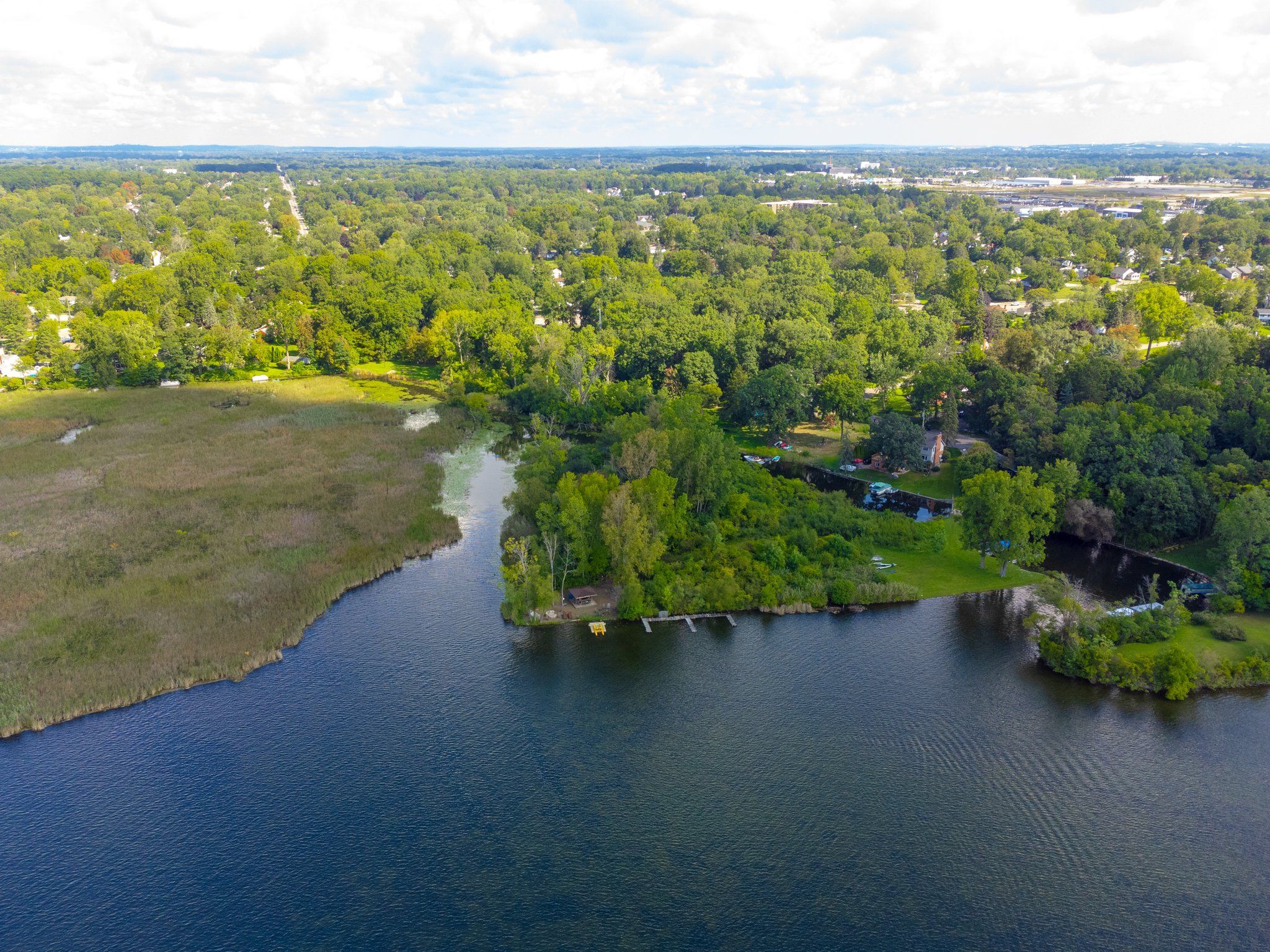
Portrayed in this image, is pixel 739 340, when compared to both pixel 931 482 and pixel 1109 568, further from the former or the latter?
pixel 1109 568

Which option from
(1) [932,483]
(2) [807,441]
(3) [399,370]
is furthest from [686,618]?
(3) [399,370]

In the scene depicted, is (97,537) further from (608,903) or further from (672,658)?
(608,903)

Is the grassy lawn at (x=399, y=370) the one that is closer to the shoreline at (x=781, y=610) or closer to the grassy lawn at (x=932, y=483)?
the grassy lawn at (x=932, y=483)

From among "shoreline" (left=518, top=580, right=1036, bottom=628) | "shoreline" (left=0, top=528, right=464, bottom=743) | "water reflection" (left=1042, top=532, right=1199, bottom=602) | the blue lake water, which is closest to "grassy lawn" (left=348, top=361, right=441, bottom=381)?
"shoreline" (left=0, top=528, right=464, bottom=743)

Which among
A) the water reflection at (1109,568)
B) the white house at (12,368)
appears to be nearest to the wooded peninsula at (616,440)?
the white house at (12,368)

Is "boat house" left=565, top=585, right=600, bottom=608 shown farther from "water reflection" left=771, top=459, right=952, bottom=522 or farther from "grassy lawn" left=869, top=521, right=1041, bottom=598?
"water reflection" left=771, top=459, right=952, bottom=522

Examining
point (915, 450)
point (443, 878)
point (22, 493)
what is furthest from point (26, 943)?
point (915, 450)
